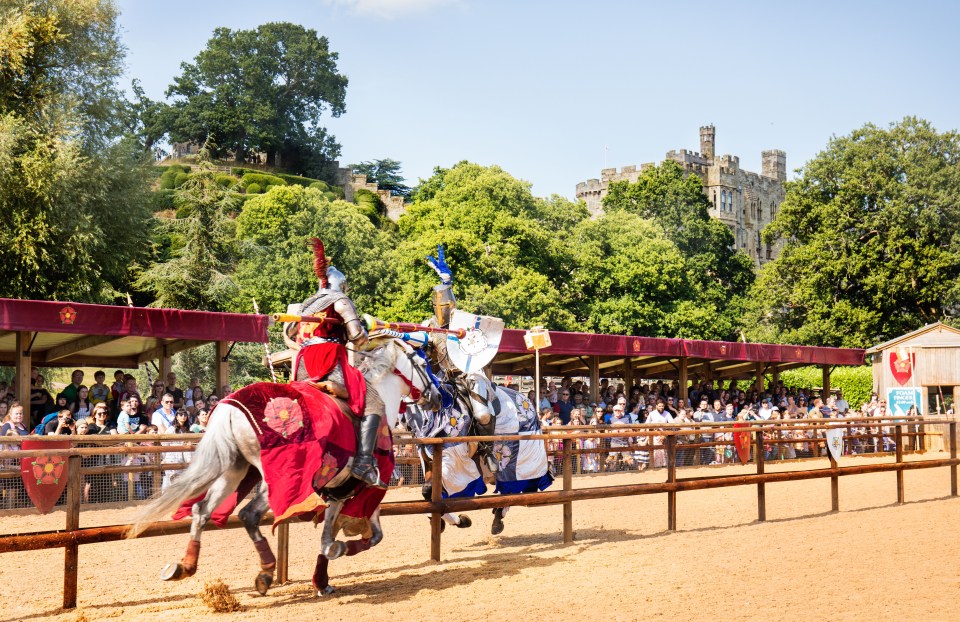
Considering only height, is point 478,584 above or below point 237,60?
below

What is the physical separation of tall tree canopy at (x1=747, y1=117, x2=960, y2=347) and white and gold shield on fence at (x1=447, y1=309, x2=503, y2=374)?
4146 cm

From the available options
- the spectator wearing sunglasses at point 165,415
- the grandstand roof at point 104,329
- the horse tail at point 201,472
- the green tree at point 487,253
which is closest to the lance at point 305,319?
the horse tail at point 201,472

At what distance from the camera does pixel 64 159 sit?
2909 centimetres

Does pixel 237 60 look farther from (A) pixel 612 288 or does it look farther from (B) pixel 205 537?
(B) pixel 205 537

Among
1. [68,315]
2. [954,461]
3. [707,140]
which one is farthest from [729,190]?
[68,315]

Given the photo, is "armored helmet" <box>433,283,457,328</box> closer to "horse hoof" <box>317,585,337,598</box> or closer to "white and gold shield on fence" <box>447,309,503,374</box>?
"white and gold shield on fence" <box>447,309,503,374</box>

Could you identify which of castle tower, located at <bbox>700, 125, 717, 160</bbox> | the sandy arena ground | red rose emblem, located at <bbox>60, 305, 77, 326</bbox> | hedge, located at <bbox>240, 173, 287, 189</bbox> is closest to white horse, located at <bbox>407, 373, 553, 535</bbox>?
the sandy arena ground

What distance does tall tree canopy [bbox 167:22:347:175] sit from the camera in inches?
3329

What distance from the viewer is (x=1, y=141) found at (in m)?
27.8

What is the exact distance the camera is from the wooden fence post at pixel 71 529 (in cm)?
711

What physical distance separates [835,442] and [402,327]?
286 inches

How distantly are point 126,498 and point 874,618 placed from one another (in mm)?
6314

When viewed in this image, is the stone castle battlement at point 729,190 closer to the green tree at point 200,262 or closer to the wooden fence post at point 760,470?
the green tree at point 200,262

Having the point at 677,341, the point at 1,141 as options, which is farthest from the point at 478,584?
the point at 1,141
